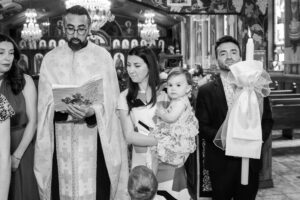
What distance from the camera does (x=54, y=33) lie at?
2458 centimetres

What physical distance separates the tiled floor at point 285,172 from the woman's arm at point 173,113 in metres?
2.20

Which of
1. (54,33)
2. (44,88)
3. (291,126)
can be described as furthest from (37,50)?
(44,88)

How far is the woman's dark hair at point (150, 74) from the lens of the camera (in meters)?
2.64

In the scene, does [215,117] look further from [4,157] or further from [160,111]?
[4,157]

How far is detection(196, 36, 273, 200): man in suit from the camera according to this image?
8.63 feet

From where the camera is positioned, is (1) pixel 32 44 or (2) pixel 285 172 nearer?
(2) pixel 285 172

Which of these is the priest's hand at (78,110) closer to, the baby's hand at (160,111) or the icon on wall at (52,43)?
the baby's hand at (160,111)

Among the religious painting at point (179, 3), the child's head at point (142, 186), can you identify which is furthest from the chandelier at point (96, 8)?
the child's head at point (142, 186)

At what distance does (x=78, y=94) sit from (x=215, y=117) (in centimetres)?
89

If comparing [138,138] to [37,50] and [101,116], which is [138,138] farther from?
[37,50]

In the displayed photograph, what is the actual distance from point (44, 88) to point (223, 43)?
1.23 metres

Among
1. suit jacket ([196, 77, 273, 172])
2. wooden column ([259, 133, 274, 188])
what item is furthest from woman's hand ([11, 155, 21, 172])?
wooden column ([259, 133, 274, 188])

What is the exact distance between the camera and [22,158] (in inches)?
111

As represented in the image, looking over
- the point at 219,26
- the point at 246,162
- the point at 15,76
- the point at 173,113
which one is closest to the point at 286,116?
the point at 246,162
